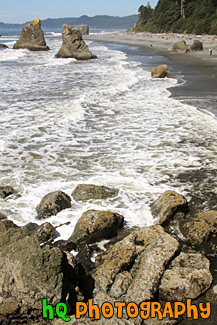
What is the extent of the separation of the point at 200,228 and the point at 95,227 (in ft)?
4.94

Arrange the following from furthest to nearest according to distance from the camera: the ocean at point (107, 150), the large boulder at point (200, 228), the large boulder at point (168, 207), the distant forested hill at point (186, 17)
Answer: the distant forested hill at point (186, 17) < the ocean at point (107, 150) < the large boulder at point (168, 207) < the large boulder at point (200, 228)

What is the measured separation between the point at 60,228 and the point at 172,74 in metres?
18.6

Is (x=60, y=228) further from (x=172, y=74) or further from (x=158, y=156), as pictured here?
(x=172, y=74)

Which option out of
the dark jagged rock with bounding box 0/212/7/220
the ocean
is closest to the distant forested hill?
the ocean

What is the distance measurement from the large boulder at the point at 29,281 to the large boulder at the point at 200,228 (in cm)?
197

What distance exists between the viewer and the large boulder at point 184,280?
3.30 metres

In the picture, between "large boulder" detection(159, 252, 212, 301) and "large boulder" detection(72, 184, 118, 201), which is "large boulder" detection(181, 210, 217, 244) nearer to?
"large boulder" detection(159, 252, 212, 301)

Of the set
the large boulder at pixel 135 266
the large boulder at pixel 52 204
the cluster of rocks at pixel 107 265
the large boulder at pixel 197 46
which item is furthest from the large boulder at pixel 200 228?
the large boulder at pixel 197 46

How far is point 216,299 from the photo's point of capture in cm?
332

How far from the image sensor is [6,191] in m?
5.68

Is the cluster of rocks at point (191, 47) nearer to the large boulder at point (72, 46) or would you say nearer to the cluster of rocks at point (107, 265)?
the large boulder at point (72, 46)

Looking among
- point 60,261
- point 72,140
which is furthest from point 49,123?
point 60,261

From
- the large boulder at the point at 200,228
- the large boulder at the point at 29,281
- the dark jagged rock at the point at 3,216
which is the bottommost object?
the dark jagged rock at the point at 3,216

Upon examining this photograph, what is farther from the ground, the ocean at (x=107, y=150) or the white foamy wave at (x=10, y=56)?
the white foamy wave at (x=10, y=56)
